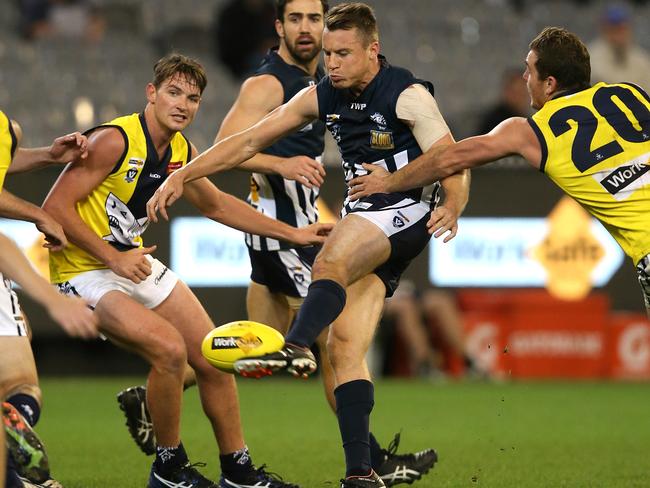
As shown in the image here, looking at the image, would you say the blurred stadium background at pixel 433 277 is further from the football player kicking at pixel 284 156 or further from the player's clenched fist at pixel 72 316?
the player's clenched fist at pixel 72 316

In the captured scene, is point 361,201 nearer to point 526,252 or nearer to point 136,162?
point 136,162

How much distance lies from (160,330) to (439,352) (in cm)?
810

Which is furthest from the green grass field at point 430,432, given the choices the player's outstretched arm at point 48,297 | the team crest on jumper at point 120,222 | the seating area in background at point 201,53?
the seating area in background at point 201,53

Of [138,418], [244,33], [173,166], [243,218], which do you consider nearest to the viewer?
[173,166]

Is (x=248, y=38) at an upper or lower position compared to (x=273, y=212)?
upper

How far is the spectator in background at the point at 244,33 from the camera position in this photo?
570 inches

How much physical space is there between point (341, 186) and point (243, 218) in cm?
632

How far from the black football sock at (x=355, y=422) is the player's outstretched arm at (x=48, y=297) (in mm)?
1777

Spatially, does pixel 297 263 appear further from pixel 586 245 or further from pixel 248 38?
pixel 248 38

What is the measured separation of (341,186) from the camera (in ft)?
41.2

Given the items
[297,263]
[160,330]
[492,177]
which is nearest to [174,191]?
[160,330]

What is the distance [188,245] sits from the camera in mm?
12328

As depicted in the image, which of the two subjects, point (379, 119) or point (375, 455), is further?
point (375, 455)

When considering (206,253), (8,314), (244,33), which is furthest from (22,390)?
(244,33)
